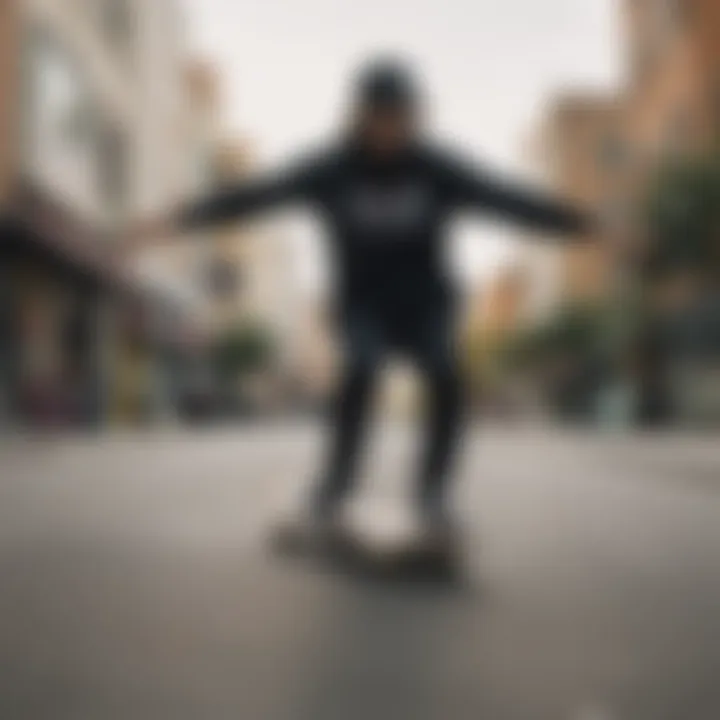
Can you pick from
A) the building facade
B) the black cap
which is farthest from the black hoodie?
the building facade

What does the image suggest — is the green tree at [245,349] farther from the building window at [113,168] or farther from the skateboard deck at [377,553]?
the skateboard deck at [377,553]

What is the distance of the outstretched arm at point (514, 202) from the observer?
1.71 metres

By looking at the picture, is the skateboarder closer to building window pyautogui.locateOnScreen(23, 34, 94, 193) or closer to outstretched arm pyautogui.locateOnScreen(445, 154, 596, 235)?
outstretched arm pyautogui.locateOnScreen(445, 154, 596, 235)

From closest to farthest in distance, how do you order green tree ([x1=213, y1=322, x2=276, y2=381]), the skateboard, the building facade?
the skateboard → green tree ([x1=213, y1=322, x2=276, y2=381]) → the building facade

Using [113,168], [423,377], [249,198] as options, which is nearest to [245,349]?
[113,168]

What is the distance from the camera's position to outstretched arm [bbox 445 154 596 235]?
5.59ft

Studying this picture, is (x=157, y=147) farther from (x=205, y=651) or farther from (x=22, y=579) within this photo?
(x=205, y=651)

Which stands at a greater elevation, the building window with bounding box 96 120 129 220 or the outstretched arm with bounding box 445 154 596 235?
the building window with bounding box 96 120 129 220

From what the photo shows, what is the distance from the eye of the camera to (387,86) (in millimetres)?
1584

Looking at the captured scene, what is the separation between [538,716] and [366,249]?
96 centimetres

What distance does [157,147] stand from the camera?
4.29m

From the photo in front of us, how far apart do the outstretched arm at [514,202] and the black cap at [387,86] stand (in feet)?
0.50

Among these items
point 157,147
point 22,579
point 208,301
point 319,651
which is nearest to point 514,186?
point 319,651

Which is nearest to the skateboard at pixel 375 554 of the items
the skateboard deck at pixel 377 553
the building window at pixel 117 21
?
the skateboard deck at pixel 377 553
